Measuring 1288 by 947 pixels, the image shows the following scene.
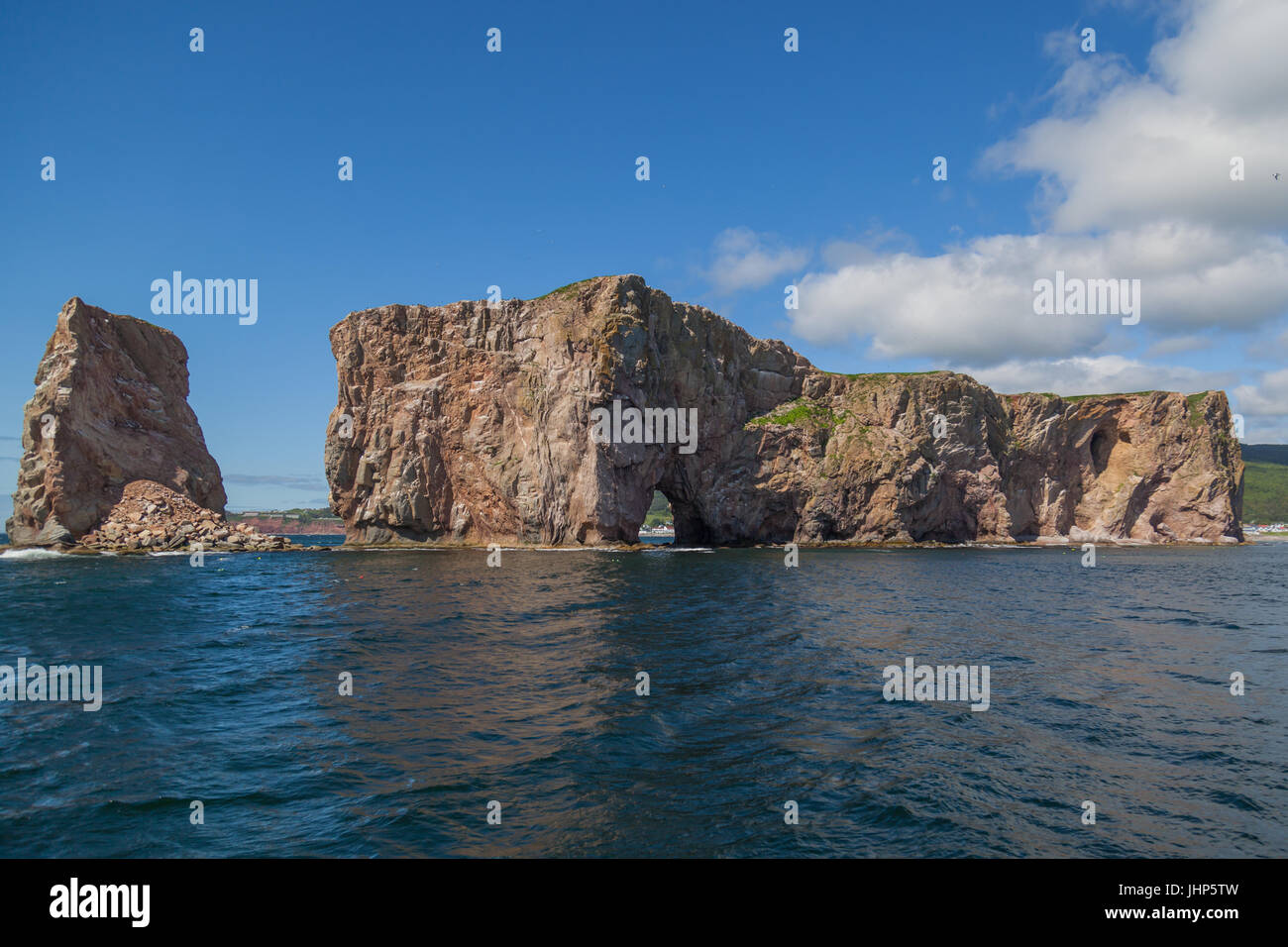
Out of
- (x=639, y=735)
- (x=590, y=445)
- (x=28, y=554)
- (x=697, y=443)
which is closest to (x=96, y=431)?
(x=28, y=554)

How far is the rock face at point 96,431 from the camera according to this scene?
228ft

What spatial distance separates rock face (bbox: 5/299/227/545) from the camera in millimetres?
69644

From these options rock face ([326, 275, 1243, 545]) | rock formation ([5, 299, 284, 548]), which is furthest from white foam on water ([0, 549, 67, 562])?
rock face ([326, 275, 1243, 545])

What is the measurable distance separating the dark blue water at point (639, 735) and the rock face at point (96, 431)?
170 ft

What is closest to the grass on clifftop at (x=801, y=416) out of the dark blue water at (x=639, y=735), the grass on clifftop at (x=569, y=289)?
the grass on clifftop at (x=569, y=289)

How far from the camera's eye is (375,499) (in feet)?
273

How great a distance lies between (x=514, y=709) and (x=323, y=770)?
455 centimetres

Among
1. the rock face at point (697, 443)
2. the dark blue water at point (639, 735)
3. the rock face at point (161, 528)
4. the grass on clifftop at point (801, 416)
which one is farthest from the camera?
the grass on clifftop at point (801, 416)

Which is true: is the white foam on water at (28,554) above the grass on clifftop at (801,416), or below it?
below

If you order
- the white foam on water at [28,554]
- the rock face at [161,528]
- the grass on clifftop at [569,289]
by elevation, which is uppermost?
the grass on clifftop at [569,289]

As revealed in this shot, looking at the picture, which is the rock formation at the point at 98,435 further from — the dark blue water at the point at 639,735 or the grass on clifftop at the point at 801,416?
the grass on clifftop at the point at 801,416

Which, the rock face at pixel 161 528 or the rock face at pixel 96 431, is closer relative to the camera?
the rock face at pixel 96 431
